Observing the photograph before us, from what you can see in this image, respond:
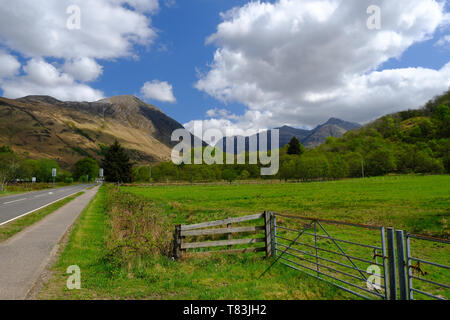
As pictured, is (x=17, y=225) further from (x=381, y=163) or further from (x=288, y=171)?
(x=381, y=163)

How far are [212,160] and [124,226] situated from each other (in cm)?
12525

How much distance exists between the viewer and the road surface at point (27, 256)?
671 centimetres

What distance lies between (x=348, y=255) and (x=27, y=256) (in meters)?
10.4

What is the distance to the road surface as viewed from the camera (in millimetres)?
6715

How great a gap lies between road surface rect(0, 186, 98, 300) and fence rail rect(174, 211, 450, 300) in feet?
13.5

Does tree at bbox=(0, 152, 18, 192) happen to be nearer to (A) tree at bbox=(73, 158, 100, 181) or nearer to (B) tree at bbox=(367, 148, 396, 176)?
(A) tree at bbox=(73, 158, 100, 181)

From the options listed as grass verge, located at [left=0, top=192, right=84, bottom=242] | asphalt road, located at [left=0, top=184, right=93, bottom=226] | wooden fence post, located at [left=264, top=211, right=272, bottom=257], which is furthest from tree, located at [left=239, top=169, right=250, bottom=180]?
wooden fence post, located at [left=264, top=211, right=272, bottom=257]

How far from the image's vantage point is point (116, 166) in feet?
276

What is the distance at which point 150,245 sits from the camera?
9.78 m

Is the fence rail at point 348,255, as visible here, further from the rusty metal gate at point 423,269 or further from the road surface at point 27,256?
the road surface at point 27,256

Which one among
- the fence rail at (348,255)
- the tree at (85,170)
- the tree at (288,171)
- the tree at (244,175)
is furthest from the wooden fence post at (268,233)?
the tree at (85,170)

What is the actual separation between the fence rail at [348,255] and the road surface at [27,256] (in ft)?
13.5

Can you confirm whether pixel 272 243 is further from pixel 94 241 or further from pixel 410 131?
pixel 410 131
